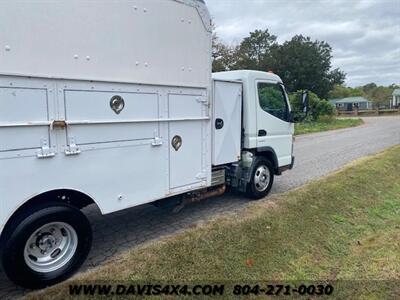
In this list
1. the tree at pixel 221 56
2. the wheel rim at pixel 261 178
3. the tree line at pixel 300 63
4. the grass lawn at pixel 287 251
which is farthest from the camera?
the tree line at pixel 300 63

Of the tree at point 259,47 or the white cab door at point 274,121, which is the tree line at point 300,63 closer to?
the tree at point 259,47

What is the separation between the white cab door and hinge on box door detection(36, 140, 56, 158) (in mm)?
3883

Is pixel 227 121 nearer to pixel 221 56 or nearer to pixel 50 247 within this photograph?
pixel 50 247

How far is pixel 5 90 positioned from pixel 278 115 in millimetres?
5004

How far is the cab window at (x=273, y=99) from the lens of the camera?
20.5 feet

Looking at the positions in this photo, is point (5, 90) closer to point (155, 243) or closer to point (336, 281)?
point (155, 243)

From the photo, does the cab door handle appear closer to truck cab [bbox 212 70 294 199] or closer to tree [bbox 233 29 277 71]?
truck cab [bbox 212 70 294 199]

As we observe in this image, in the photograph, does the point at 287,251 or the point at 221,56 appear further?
the point at 221,56

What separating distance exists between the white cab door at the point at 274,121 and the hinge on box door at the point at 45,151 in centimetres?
388

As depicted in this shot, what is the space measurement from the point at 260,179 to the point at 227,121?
5.40 ft

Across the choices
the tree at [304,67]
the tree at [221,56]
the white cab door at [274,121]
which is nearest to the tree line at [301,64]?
the tree at [304,67]

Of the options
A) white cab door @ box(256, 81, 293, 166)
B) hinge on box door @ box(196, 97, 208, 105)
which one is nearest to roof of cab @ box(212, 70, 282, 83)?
white cab door @ box(256, 81, 293, 166)

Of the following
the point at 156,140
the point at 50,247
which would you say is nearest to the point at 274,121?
the point at 156,140

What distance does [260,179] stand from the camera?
6.50 m
